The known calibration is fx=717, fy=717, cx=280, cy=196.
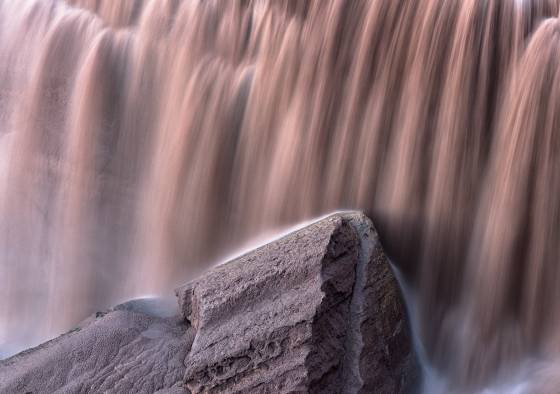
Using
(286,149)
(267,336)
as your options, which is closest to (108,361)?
(267,336)

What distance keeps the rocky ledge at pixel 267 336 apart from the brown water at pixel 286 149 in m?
0.42

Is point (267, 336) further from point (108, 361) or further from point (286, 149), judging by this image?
point (286, 149)

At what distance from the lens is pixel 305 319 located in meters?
3.07

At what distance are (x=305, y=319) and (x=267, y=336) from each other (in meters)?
0.18

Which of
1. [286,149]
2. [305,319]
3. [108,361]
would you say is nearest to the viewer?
[305,319]

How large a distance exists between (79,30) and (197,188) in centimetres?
167

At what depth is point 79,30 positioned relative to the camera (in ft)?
17.3

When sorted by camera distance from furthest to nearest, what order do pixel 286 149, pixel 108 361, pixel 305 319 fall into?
pixel 286 149
pixel 108 361
pixel 305 319

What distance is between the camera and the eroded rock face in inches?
120

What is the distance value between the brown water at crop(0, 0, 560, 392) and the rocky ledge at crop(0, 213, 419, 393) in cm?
42

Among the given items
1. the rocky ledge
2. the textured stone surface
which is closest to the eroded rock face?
the rocky ledge

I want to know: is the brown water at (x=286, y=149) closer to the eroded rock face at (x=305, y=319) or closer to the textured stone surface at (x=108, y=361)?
the eroded rock face at (x=305, y=319)

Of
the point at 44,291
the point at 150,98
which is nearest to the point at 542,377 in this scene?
the point at 150,98

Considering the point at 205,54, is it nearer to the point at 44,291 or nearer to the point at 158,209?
the point at 158,209
